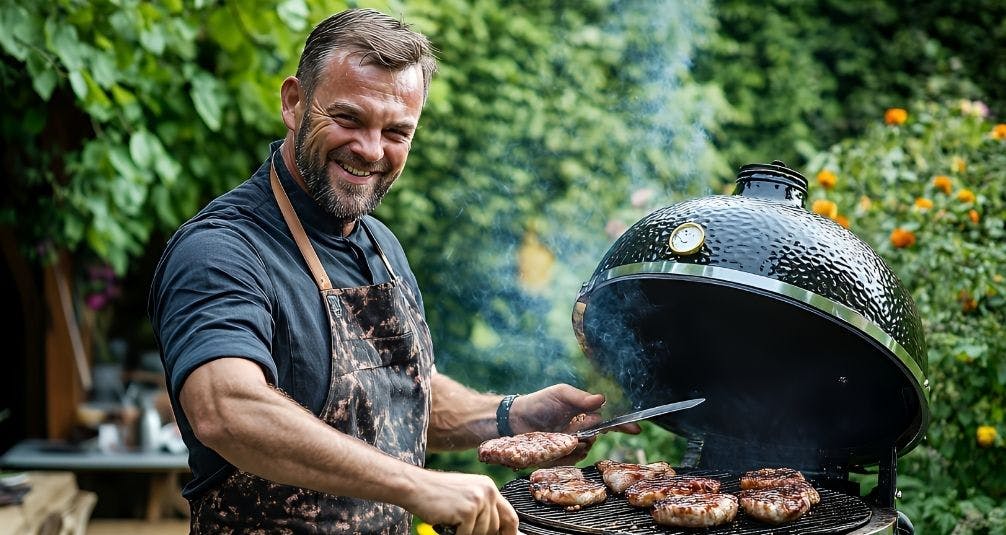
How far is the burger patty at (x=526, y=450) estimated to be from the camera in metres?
2.54

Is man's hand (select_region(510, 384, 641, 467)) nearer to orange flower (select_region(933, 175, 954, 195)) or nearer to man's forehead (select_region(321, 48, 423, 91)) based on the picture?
man's forehead (select_region(321, 48, 423, 91))

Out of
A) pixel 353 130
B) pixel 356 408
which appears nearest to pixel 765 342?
pixel 356 408

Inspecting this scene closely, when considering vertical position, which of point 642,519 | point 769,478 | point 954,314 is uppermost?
point 954,314

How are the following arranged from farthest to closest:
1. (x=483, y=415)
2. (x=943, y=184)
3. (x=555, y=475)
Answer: (x=943, y=184) < (x=483, y=415) < (x=555, y=475)

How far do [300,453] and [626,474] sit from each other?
1170mm

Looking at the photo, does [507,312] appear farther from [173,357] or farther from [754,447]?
[173,357]

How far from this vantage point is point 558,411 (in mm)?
2943

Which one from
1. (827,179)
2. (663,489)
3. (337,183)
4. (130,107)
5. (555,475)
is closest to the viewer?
(337,183)

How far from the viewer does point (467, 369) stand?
20.0 feet

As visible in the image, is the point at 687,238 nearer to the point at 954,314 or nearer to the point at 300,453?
the point at 300,453

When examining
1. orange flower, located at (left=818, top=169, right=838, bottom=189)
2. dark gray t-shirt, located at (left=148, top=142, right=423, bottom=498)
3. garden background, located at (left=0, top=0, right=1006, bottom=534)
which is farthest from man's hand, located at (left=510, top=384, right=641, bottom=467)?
orange flower, located at (left=818, top=169, right=838, bottom=189)

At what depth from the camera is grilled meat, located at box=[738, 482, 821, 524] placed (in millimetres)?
2307

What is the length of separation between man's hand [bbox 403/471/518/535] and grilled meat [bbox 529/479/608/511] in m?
0.53

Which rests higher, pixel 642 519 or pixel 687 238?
pixel 687 238
